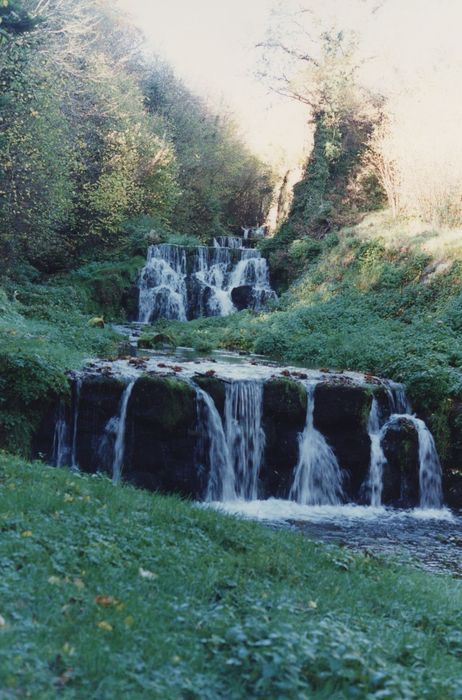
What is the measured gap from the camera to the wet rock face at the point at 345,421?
10.6 m

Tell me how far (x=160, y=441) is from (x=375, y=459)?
383cm

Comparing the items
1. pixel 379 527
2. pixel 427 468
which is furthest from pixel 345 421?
pixel 379 527

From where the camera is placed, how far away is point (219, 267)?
949 inches

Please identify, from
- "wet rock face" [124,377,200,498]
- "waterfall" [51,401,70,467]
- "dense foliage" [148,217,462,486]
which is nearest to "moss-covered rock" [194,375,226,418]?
"wet rock face" [124,377,200,498]

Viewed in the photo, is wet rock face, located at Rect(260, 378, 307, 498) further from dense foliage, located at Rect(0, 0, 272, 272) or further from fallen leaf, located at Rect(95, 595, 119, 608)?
dense foliage, located at Rect(0, 0, 272, 272)

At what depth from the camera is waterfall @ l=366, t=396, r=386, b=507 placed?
10.4m

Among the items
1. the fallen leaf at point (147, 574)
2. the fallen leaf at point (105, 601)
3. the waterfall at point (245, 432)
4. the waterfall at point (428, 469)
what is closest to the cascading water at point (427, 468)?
the waterfall at point (428, 469)

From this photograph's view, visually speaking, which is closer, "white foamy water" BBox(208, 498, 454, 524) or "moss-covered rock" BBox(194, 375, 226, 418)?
"white foamy water" BBox(208, 498, 454, 524)

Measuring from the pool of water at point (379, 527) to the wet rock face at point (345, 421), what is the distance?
3.03 ft

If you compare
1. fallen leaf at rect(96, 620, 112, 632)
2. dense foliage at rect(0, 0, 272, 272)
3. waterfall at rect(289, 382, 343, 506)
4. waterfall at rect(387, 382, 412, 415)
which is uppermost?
dense foliage at rect(0, 0, 272, 272)

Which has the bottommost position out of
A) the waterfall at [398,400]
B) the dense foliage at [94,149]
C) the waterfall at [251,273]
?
the waterfall at [398,400]

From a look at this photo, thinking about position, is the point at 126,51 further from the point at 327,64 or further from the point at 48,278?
the point at 48,278

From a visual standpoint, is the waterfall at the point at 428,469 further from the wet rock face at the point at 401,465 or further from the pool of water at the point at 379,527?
the pool of water at the point at 379,527

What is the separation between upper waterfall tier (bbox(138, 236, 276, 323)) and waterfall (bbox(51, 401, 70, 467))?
1292cm
